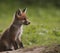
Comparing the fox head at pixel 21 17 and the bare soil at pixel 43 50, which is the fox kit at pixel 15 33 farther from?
the bare soil at pixel 43 50

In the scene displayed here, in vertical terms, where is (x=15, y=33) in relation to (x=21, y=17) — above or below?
below

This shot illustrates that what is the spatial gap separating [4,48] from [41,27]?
4.83m

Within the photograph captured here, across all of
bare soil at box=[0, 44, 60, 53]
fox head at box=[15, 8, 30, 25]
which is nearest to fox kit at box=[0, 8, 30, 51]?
fox head at box=[15, 8, 30, 25]

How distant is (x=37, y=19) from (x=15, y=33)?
9.67 meters

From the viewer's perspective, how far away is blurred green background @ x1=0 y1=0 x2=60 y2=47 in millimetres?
14477

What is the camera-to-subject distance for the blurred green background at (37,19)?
14.5m

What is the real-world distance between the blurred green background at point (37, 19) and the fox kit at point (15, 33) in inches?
58.9

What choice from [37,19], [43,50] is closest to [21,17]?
[43,50]

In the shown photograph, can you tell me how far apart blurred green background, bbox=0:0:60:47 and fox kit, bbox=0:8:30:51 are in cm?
150

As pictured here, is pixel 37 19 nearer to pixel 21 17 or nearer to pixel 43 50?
pixel 21 17

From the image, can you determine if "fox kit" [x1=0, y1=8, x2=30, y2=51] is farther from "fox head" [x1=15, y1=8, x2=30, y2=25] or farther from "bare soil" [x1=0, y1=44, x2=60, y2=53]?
"bare soil" [x1=0, y1=44, x2=60, y2=53]

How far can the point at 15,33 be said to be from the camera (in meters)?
12.1

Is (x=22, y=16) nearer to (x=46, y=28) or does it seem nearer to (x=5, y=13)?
(x=46, y=28)

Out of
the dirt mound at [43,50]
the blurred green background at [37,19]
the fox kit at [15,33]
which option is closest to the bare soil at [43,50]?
the dirt mound at [43,50]
